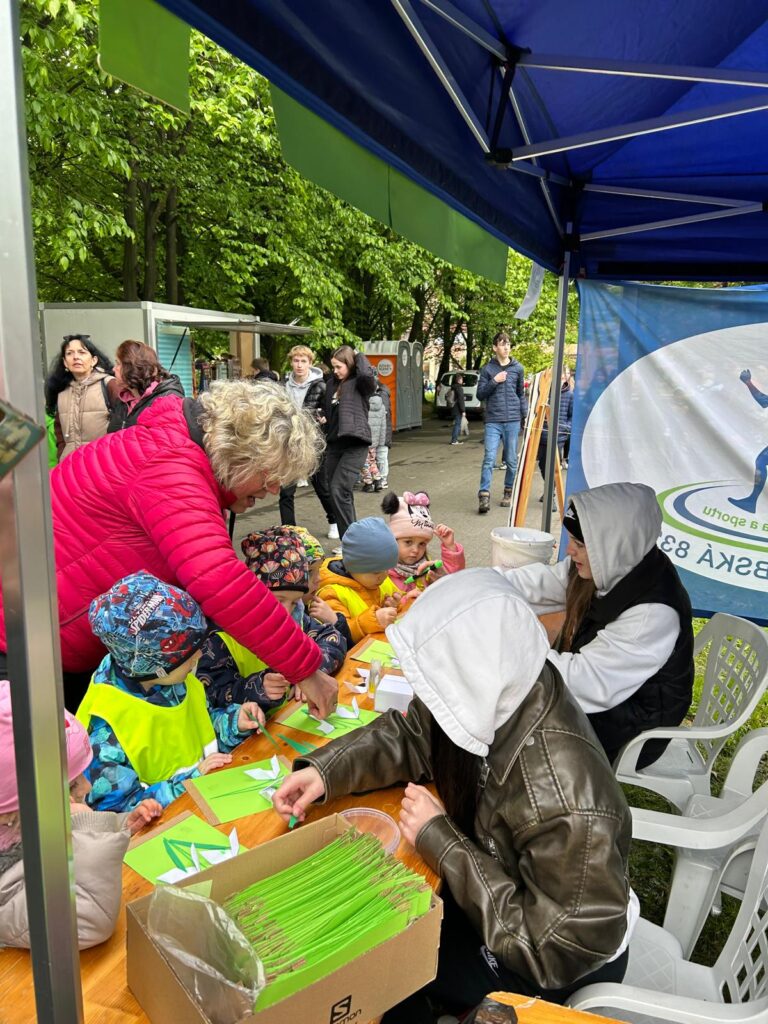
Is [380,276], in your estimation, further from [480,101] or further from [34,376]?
[34,376]

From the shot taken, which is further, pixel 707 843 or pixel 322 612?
pixel 322 612

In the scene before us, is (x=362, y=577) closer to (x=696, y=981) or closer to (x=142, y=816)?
(x=142, y=816)

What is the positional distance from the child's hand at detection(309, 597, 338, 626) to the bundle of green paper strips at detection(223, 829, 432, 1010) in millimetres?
1615

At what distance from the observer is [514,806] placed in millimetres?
1363

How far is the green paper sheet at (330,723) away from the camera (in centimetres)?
201

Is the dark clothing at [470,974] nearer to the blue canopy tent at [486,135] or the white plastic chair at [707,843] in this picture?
the white plastic chair at [707,843]

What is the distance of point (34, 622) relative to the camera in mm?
713

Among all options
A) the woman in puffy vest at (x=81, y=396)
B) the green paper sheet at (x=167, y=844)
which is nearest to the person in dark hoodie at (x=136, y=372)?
the woman in puffy vest at (x=81, y=396)

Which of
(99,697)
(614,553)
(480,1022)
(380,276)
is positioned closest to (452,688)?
(480,1022)

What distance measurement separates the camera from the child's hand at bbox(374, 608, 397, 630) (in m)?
2.93

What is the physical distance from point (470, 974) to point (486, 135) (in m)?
2.59

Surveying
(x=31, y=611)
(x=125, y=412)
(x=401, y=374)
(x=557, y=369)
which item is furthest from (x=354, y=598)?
(x=401, y=374)

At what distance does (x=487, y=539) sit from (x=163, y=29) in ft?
21.6

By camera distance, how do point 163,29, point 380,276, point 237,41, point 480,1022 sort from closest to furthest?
1. point 480,1022
2. point 163,29
3. point 237,41
4. point 380,276
